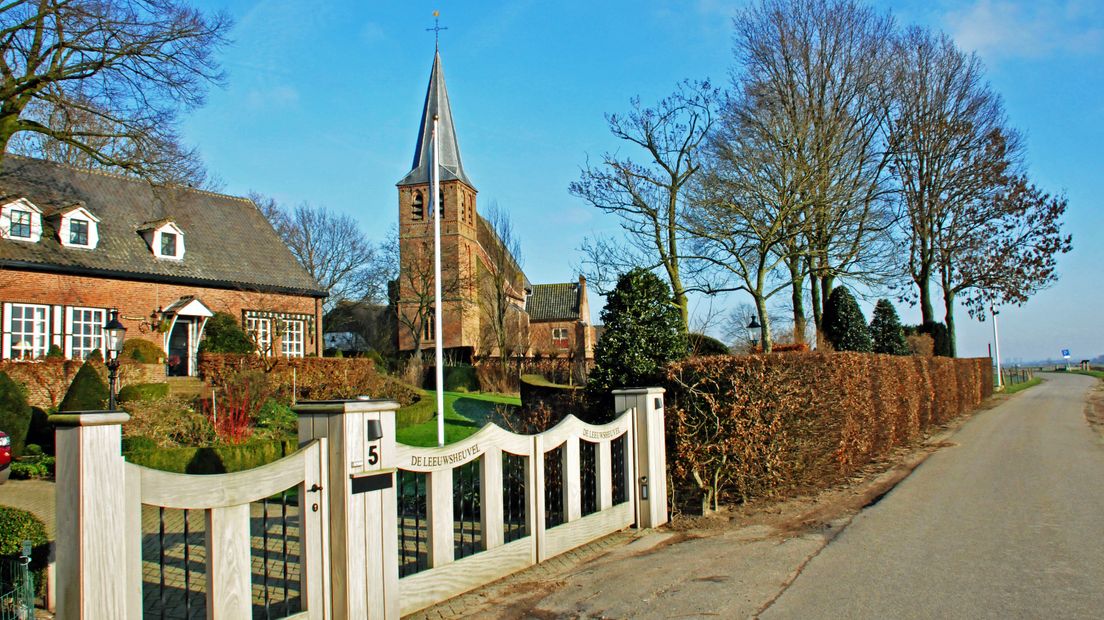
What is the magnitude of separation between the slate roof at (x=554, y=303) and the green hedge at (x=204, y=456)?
5389cm

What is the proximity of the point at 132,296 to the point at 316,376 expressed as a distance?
9243 mm

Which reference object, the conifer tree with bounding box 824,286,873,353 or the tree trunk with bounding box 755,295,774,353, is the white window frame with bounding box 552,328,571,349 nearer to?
the conifer tree with bounding box 824,286,873,353

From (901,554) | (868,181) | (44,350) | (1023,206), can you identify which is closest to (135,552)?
(901,554)

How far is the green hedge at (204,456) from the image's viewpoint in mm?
11348

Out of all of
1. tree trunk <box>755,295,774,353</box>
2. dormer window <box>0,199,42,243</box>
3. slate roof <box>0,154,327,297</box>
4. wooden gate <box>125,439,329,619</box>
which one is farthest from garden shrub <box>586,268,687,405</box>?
dormer window <box>0,199,42,243</box>

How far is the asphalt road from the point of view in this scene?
5207 mm

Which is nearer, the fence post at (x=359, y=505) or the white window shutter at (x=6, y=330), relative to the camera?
the fence post at (x=359, y=505)

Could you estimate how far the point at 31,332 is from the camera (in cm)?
2403

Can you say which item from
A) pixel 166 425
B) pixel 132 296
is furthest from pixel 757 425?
pixel 132 296

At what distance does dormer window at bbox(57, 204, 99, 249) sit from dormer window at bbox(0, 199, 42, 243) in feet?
2.16

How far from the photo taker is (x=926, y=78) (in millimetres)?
28219

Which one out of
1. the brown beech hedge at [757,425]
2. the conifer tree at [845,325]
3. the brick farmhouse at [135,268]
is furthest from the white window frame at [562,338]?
the brown beech hedge at [757,425]

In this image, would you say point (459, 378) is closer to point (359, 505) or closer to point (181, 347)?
point (181, 347)

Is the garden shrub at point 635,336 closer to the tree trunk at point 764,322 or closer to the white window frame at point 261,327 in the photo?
the tree trunk at point 764,322
